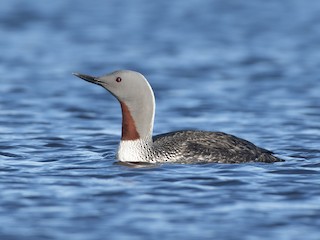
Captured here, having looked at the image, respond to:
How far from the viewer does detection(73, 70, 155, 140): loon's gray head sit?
34.9 ft

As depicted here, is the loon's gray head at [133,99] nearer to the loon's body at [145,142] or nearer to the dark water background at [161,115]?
the loon's body at [145,142]

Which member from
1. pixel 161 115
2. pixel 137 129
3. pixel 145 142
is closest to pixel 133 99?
pixel 137 129

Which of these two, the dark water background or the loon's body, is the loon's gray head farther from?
the dark water background

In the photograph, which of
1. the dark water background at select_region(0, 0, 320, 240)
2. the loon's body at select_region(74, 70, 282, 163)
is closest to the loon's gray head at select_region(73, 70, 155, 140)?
the loon's body at select_region(74, 70, 282, 163)

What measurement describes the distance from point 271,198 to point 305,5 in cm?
2141

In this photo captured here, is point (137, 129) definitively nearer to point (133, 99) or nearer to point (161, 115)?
point (133, 99)

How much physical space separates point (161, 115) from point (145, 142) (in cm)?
426

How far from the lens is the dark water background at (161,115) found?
8.72m

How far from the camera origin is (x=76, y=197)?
9367mm

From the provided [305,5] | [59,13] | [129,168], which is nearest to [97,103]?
[129,168]

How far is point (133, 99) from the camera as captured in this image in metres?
10.7

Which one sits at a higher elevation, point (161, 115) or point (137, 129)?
point (161, 115)

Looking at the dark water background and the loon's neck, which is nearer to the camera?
the dark water background

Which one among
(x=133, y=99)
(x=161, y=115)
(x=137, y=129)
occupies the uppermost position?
(x=161, y=115)
